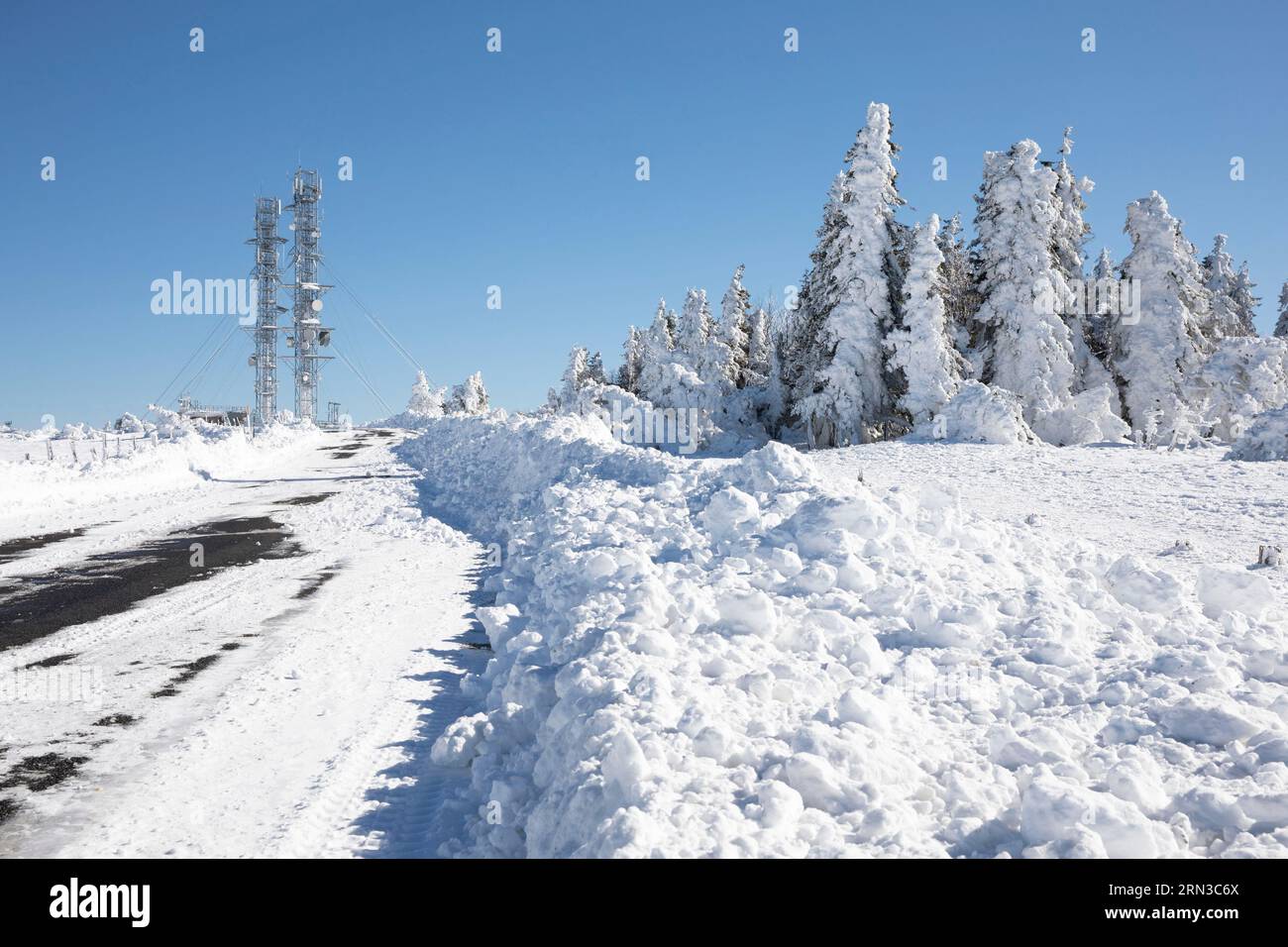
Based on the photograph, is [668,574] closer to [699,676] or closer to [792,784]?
[699,676]

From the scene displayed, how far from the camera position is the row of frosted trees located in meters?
25.5

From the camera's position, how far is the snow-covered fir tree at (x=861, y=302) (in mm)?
26922

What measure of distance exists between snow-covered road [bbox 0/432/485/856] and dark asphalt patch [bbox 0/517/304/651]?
0.05 metres

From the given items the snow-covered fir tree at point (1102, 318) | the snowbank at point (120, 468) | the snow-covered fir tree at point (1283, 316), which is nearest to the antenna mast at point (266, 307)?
the snowbank at point (120, 468)

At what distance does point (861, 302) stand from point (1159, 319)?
1248cm

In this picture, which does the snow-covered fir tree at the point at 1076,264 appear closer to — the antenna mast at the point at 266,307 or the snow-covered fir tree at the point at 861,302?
the snow-covered fir tree at the point at 861,302

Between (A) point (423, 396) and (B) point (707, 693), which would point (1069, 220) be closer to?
(B) point (707, 693)

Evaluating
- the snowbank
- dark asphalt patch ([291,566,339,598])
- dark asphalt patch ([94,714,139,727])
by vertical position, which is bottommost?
dark asphalt patch ([94,714,139,727])

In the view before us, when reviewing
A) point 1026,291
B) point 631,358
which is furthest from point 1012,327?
point 631,358

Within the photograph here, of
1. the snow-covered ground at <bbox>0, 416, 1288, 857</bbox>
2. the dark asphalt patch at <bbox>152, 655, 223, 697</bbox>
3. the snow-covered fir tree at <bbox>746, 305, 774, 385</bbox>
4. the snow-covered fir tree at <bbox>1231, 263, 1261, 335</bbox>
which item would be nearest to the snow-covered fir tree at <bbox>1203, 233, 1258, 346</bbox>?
the snow-covered fir tree at <bbox>1231, 263, 1261, 335</bbox>

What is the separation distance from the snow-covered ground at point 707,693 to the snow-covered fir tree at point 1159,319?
72.4ft

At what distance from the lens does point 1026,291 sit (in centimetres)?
2786

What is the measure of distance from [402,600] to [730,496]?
4205mm

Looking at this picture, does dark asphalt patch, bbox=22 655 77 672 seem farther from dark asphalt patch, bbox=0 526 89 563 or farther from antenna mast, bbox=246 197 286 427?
antenna mast, bbox=246 197 286 427
